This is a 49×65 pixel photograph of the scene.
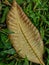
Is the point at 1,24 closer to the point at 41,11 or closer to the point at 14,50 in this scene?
the point at 14,50

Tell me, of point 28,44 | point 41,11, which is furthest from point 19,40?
point 41,11

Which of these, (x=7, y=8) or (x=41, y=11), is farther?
(x=41, y=11)

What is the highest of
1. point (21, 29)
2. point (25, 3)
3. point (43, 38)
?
point (25, 3)
